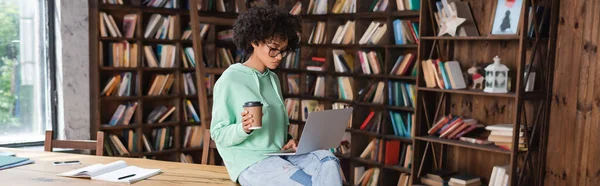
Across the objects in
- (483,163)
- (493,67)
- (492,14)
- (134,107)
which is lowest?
(483,163)

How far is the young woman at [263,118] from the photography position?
6.72 feet

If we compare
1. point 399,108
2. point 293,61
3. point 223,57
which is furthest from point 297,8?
point 399,108

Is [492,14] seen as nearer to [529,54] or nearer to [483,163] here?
[529,54]

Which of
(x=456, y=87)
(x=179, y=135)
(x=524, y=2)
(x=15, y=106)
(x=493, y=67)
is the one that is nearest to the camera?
(x=524, y=2)

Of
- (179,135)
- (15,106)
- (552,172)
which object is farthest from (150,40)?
(552,172)

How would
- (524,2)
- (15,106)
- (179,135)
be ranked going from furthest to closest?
(179,135) < (15,106) < (524,2)

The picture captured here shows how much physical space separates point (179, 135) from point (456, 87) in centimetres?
250

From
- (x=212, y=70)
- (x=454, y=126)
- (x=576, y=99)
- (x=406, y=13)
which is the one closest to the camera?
(x=576, y=99)

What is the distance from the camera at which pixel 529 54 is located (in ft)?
11.5

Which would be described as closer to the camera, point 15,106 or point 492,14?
point 492,14

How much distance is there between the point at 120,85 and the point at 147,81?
0.30 m

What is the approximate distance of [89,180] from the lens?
7.20 feet

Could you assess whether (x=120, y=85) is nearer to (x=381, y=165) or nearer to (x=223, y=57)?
(x=223, y=57)

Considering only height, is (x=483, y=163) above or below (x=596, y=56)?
below
